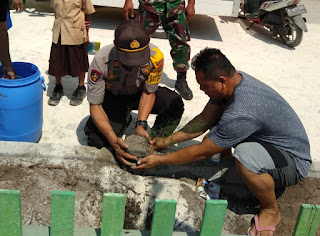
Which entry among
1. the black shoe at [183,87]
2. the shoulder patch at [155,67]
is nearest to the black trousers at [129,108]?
the shoulder patch at [155,67]

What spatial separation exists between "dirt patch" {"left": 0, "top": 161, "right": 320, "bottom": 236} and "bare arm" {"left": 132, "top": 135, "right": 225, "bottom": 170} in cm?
22

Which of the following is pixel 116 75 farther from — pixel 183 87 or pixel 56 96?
pixel 183 87

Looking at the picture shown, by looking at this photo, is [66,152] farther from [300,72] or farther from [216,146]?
[300,72]

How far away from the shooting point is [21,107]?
3176 mm

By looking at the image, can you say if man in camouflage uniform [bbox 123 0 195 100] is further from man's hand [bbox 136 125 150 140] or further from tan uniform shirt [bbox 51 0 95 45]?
man's hand [bbox 136 125 150 140]

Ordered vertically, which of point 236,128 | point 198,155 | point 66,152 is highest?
point 236,128

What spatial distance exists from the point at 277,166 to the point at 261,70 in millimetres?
3386

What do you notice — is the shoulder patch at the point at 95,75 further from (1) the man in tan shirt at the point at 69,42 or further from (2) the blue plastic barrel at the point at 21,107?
(1) the man in tan shirt at the point at 69,42

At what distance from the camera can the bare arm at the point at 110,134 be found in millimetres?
2879

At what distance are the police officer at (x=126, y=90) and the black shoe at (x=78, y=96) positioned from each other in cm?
90

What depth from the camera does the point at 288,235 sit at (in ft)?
8.80

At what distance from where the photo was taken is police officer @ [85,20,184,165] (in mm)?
2861

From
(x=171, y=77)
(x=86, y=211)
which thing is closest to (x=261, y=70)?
(x=171, y=77)

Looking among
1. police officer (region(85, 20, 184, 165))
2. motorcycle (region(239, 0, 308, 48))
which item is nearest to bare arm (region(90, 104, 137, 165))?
police officer (region(85, 20, 184, 165))
